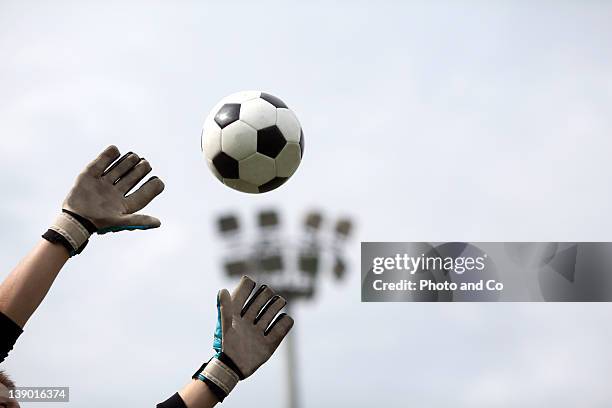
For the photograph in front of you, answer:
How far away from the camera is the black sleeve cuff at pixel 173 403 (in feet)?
16.1

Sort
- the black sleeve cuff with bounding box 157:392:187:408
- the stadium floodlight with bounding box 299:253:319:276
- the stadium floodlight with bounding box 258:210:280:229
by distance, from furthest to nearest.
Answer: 1. the stadium floodlight with bounding box 299:253:319:276
2. the stadium floodlight with bounding box 258:210:280:229
3. the black sleeve cuff with bounding box 157:392:187:408

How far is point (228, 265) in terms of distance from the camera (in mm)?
28734

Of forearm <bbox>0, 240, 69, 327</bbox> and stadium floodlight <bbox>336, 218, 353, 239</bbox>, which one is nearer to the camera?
forearm <bbox>0, 240, 69, 327</bbox>

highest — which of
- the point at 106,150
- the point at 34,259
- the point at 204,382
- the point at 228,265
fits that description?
the point at 228,265

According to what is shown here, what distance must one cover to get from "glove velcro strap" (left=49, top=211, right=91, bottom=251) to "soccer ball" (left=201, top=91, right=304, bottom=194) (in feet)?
11.9

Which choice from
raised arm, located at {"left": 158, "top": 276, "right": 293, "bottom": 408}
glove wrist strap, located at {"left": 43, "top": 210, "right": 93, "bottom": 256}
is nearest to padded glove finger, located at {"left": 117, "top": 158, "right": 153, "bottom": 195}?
glove wrist strap, located at {"left": 43, "top": 210, "right": 93, "bottom": 256}

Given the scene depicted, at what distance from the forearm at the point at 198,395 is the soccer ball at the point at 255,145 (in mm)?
3651

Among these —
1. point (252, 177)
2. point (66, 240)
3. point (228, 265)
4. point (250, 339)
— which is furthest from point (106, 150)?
point (228, 265)

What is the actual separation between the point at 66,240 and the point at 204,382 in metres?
1.15

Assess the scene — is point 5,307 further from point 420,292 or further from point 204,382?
point 420,292

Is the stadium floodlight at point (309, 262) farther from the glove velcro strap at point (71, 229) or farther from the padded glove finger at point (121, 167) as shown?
the glove velcro strap at point (71, 229)

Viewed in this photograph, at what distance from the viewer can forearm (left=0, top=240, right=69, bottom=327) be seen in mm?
4500

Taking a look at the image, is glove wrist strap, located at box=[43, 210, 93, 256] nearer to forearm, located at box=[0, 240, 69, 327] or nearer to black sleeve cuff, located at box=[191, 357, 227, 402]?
forearm, located at box=[0, 240, 69, 327]

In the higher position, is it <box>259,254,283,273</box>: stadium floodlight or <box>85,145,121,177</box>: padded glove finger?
<box>259,254,283,273</box>: stadium floodlight
